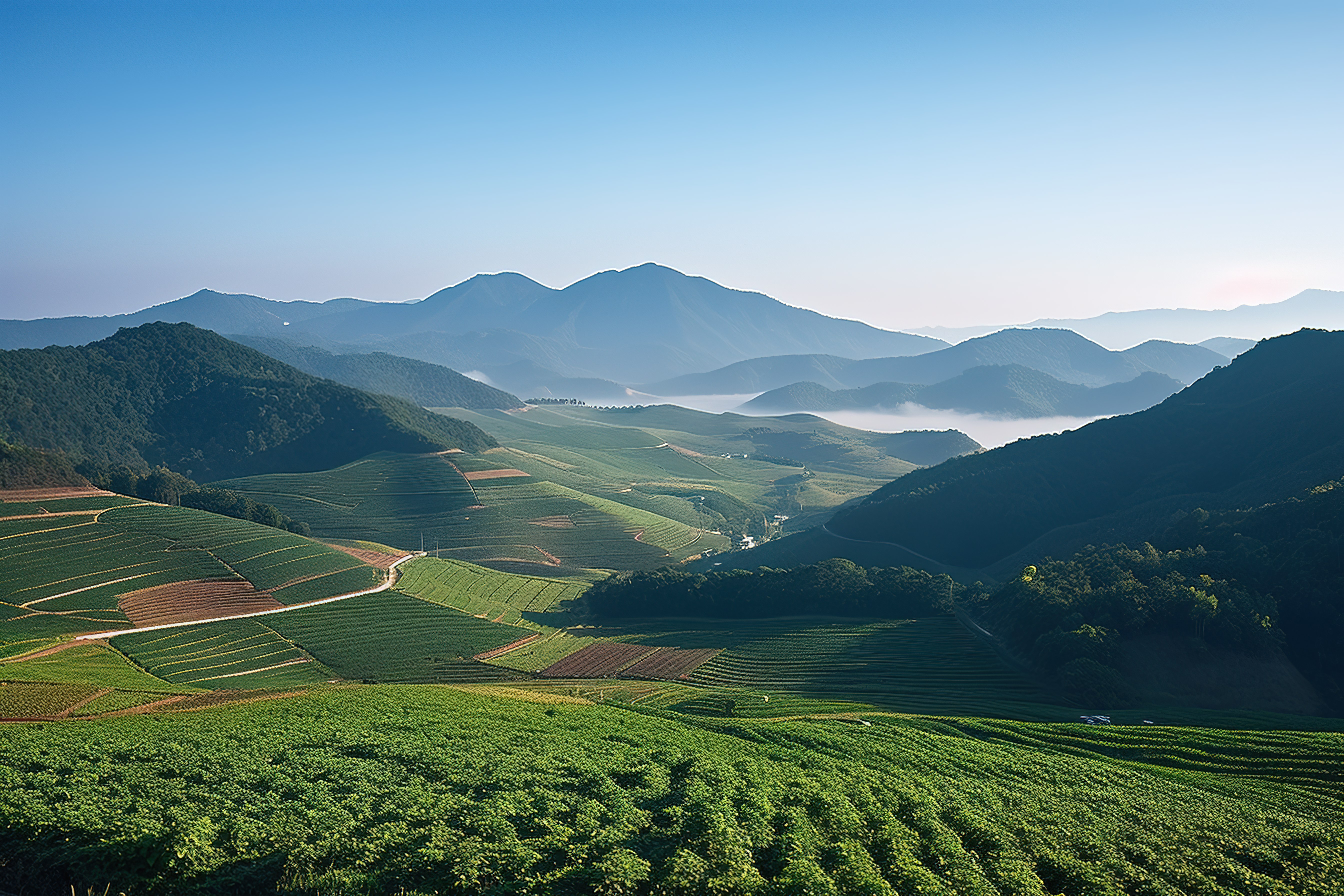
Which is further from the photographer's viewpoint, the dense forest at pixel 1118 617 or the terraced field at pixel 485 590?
the terraced field at pixel 485 590

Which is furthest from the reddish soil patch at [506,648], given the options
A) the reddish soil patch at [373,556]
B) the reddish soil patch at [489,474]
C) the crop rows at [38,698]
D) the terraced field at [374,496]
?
the reddish soil patch at [489,474]

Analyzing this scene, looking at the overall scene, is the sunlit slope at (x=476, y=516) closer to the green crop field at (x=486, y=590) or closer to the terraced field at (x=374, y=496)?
the terraced field at (x=374, y=496)

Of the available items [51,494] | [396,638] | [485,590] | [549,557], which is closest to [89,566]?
[51,494]

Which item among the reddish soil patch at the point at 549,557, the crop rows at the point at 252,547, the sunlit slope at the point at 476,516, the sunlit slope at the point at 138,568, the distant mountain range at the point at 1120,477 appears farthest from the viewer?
the sunlit slope at the point at 476,516

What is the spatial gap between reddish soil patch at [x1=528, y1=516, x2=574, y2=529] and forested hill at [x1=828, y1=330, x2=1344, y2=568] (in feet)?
165

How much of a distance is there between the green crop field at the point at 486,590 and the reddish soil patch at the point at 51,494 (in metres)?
40.9

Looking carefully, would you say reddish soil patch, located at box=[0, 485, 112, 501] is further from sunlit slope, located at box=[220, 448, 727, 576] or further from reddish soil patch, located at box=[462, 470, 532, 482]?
reddish soil patch, located at box=[462, 470, 532, 482]

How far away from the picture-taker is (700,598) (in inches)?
4045

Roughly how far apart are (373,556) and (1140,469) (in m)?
122

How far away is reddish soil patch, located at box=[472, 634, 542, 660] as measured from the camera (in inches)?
3233

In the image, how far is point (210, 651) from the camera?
247 feet

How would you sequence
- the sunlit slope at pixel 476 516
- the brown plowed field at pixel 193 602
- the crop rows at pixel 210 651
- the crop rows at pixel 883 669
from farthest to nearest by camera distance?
the sunlit slope at pixel 476 516 < the brown plowed field at pixel 193 602 < the crop rows at pixel 210 651 < the crop rows at pixel 883 669

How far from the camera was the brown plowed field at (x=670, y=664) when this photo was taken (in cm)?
7781

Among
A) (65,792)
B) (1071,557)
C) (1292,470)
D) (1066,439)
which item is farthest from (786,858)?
(1066,439)
